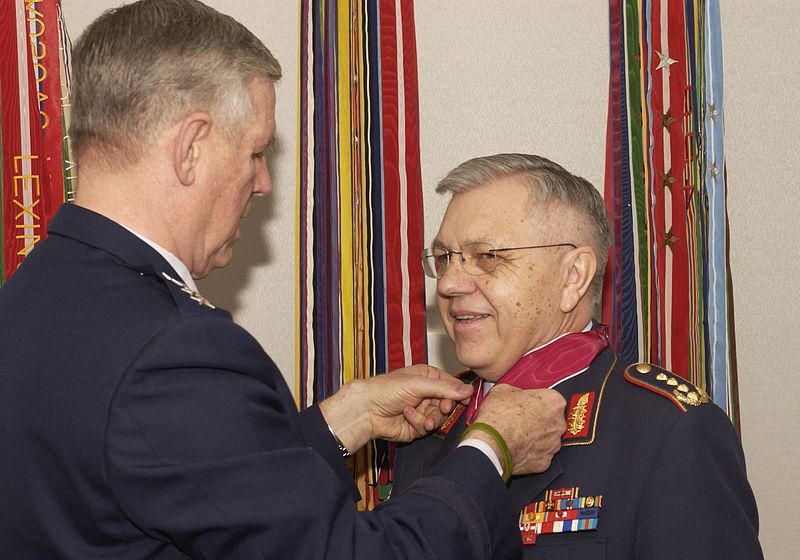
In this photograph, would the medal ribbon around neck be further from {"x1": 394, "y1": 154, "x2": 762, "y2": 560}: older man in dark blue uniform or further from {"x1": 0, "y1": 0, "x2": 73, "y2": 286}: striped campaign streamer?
{"x1": 0, "y1": 0, "x2": 73, "y2": 286}: striped campaign streamer

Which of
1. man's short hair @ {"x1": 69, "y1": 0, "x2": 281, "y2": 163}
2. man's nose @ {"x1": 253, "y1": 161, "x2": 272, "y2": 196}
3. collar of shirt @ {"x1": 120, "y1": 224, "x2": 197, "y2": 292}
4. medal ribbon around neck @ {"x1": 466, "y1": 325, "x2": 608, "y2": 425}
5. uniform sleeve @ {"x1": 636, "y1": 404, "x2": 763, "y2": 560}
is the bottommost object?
uniform sleeve @ {"x1": 636, "y1": 404, "x2": 763, "y2": 560}

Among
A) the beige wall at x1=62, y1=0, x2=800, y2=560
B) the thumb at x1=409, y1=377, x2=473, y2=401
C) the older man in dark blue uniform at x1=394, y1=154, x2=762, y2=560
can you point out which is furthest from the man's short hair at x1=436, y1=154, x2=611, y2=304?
the beige wall at x1=62, y1=0, x2=800, y2=560

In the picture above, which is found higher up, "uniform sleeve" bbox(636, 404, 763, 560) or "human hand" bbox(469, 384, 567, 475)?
"human hand" bbox(469, 384, 567, 475)

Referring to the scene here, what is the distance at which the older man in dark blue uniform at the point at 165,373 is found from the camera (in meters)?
1.32

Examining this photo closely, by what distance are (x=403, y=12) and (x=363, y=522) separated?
6.55 ft

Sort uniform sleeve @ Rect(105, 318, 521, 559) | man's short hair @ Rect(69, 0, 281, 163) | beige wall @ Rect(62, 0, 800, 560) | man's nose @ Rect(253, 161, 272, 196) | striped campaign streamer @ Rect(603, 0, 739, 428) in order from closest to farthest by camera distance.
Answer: uniform sleeve @ Rect(105, 318, 521, 559) → man's short hair @ Rect(69, 0, 281, 163) → man's nose @ Rect(253, 161, 272, 196) → striped campaign streamer @ Rect(603, 0, 739, 428) → beige wall @ Rect(62, 0, 800, 560)

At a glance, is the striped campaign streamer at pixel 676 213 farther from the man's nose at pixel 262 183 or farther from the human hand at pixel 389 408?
the man's nose at pixel 262 183

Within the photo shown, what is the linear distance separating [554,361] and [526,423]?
0.32m

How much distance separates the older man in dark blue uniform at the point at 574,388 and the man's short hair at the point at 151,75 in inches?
29.2

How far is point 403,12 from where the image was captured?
2990 mm

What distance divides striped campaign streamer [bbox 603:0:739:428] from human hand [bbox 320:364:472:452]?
86 cm

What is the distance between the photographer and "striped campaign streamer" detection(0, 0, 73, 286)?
2684 millimetres

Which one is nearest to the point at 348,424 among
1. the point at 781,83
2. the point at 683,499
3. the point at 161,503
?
the point at 683,499

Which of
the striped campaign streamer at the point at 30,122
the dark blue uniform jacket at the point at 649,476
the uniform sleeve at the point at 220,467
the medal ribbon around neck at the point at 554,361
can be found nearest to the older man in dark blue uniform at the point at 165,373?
the uniform sleeve at the point at 220,467
